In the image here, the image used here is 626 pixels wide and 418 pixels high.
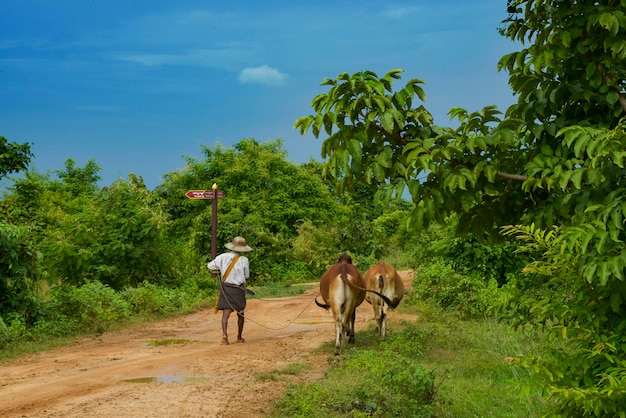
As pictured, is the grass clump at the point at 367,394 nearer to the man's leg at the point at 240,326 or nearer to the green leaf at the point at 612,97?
the green leaf at the point at 612,97

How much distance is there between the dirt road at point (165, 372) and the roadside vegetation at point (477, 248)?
2.24 ft

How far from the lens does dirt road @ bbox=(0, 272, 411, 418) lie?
773cm

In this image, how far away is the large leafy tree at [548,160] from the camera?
4.23m

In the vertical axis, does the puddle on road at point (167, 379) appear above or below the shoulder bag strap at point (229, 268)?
below

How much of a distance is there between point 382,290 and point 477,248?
5045mm

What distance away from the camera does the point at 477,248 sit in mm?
16219

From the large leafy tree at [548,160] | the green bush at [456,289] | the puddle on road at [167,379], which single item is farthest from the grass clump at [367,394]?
the green bush at [456,289]

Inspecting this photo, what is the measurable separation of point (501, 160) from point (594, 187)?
2.59 ft

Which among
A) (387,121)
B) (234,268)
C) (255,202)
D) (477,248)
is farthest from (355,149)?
(255,202)

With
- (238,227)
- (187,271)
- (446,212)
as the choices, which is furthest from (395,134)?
(238,227)

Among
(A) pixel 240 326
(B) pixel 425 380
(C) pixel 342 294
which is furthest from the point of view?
(A) pixel 240 326

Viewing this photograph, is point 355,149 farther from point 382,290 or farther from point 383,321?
point 383,321

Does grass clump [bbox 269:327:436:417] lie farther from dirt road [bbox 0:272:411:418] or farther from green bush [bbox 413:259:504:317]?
green bush [bbox 413:259:504:317]

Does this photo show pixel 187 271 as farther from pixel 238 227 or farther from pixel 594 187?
pixel 594 187
